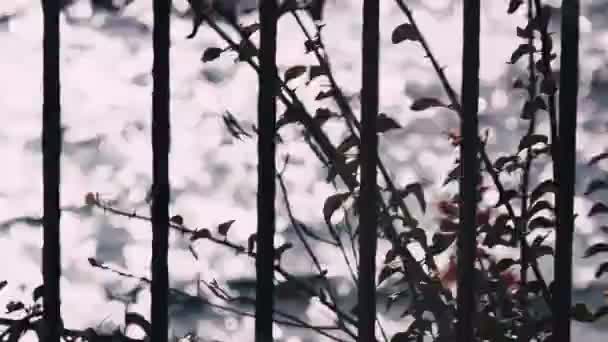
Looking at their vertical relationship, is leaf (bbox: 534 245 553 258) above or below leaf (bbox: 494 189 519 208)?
below

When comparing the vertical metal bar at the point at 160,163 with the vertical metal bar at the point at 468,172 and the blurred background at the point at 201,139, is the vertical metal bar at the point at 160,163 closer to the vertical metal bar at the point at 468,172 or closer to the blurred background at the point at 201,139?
the vertical metal bar at the point at 468,172

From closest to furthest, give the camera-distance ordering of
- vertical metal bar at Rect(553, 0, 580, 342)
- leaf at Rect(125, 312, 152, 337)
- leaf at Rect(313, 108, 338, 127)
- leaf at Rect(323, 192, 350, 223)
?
vertical metal bar at Rect(553, 0, 580, 342) → leaf at Rect(125, 312, 152, 337) → leaf at Rect(323, 192, 350, 223) → leaf at Rect(313, 108, 338, 127)

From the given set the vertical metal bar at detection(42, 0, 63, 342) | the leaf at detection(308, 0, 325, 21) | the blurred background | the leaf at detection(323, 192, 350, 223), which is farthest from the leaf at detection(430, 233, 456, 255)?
the blurred background

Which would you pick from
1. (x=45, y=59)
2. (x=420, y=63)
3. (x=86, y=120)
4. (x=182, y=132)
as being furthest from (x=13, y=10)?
(x=45, y=59)

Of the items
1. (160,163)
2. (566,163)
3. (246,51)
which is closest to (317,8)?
(246,51)

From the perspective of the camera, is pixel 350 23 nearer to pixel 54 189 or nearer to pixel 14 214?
pixel 14 214

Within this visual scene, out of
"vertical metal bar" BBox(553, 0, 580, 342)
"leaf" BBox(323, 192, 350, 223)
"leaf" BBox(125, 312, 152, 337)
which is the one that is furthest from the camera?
"leaf" BBox(323, 192, 350, 223)

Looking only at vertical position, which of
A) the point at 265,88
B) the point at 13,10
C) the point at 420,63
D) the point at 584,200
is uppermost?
the point at 13,10

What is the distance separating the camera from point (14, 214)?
3.12m

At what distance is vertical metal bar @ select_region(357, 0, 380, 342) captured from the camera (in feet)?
4.42

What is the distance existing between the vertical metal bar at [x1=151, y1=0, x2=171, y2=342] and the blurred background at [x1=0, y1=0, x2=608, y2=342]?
94cm

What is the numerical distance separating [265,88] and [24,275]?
1667mm

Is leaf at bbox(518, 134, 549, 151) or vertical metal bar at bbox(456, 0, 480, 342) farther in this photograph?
leaf at bbox(518, 134, 549, 151)

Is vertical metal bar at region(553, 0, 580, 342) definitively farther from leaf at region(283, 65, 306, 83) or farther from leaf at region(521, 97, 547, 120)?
leaf at region(283, 65, 306, 83)
